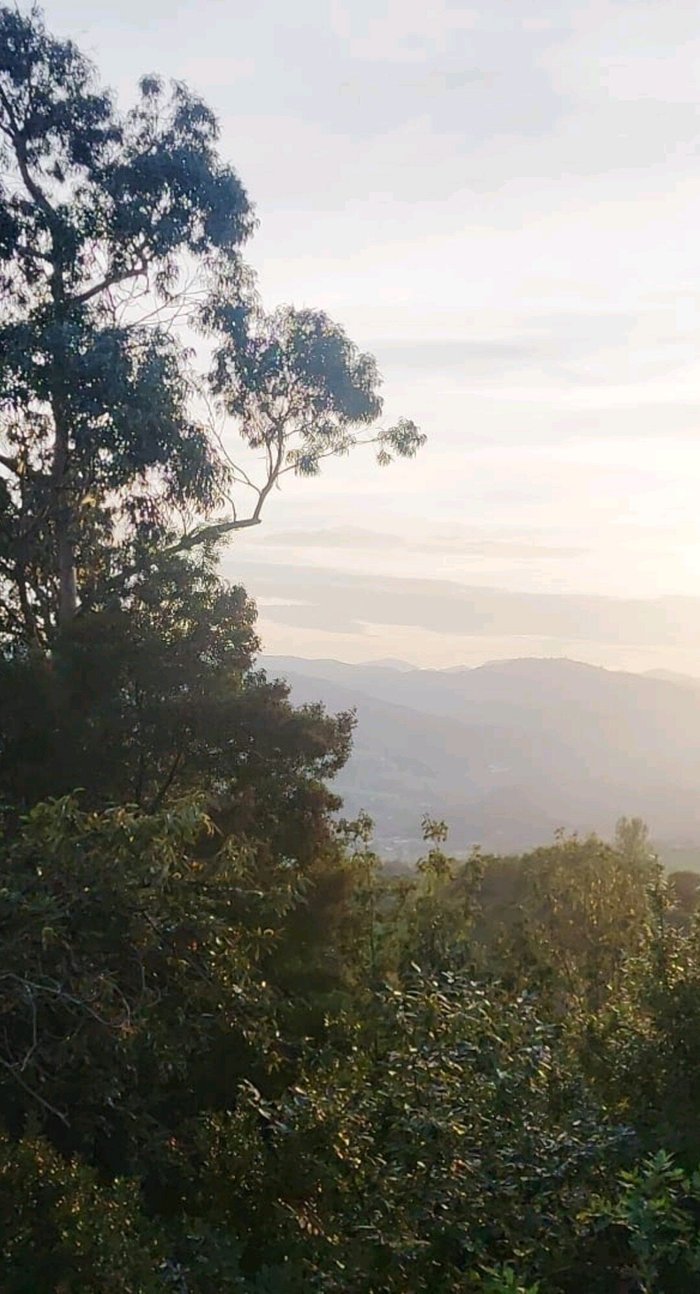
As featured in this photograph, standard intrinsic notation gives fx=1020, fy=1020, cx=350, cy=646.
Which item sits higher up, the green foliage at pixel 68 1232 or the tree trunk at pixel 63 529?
the tree trunk at pixel 63 529

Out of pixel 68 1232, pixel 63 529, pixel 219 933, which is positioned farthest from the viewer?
pixel 63 529

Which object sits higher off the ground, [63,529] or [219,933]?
[63,529]

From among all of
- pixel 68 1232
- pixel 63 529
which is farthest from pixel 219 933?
pixel 63 529

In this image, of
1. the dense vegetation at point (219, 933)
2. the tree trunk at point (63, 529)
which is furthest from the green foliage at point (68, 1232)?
the tree trunk at point (63, 529)

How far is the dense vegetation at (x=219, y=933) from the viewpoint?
15.9 ft

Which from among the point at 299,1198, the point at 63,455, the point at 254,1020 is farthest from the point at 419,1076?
the point at 63,455

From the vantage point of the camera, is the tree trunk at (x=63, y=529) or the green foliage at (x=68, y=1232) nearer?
the green foliage at (x=68, y=1232)

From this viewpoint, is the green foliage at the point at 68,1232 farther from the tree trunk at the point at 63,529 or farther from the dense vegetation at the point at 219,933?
the tree trunk at the point at 63,529

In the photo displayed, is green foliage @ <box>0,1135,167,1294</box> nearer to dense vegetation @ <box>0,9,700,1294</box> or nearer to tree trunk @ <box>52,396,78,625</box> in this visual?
dense vegetation @ <box>0,9,700,1294</box>

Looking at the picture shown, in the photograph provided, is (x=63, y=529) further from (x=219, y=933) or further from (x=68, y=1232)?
(x=68, y=1232)

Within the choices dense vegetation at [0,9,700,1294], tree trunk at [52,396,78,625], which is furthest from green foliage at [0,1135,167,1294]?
tree trunk at [52,396,78,625]

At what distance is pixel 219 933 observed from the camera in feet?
22.9

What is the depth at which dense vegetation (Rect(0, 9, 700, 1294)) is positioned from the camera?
486 centimetres

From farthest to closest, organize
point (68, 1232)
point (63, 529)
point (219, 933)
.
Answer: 1. point (63, 529)
2. point (219, 933)
3. point (68, 1232)
